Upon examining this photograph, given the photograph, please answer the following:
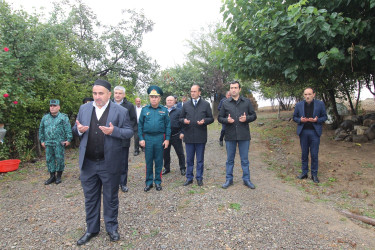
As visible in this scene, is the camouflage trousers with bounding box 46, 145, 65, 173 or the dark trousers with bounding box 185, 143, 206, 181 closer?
the dark trousers with bounding box 185, 143, 206, 181

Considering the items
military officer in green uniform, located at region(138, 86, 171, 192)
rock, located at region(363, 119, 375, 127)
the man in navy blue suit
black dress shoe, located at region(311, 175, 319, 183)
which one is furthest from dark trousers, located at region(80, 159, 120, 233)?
rock, located at region(363, 119, 375, 127)

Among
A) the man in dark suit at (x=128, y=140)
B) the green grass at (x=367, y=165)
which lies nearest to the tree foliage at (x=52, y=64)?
the man in dark suit at (x=128, y=140)

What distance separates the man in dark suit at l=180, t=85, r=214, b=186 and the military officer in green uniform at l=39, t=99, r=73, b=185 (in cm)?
298

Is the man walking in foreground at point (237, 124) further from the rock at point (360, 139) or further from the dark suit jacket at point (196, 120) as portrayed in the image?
the rock at point (360, 139)

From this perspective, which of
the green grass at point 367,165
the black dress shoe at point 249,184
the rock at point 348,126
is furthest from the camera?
the rock at point 348,126

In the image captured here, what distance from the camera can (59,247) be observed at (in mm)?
3031

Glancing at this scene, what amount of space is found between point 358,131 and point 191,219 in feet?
28.0

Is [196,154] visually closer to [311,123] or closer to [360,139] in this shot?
[311,123]

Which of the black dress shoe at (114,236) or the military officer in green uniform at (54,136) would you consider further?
the military officer in green uniform at (54,136)

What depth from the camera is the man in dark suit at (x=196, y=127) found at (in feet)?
16.0

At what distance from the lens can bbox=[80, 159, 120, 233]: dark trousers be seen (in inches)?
120

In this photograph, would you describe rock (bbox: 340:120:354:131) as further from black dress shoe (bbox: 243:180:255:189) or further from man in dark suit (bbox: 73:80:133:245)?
man in dark suit (bbox: 73:80:133:245)

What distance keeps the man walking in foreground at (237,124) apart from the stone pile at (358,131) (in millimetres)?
5931

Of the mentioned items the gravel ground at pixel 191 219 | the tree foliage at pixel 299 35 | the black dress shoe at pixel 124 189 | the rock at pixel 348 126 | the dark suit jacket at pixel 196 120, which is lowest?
the gravel ground at pixel 191 219
